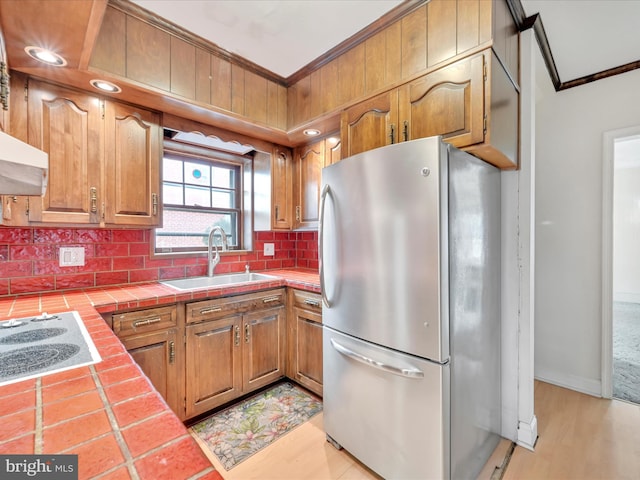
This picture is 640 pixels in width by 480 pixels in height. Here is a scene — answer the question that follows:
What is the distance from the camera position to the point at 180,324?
1851mm

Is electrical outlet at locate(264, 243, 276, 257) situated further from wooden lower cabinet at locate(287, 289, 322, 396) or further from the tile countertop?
the tile countertop

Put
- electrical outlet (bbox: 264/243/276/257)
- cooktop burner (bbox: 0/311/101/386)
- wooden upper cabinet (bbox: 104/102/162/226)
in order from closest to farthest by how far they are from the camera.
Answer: cooktop burner (bbox: 0/311/101/386)
wooden upper cabinet (bbox: 104/102/162/226)
electrical outlet (bbox: 264/243/276/257)

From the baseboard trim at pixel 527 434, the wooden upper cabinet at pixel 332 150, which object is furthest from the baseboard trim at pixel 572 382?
the wooden upper cabinet at pixel 332 150

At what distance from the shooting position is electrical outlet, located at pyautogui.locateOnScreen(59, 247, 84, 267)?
1855 mm

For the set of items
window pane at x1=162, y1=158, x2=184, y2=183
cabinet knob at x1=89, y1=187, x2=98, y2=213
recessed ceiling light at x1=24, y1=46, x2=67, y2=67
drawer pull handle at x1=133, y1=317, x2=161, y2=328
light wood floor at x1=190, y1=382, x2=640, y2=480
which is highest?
recessed ceiling light at x1=24, y1=46, x2=67, y2=67

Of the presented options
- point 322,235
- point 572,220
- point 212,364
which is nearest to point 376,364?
point 322,235

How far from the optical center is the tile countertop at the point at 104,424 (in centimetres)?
46

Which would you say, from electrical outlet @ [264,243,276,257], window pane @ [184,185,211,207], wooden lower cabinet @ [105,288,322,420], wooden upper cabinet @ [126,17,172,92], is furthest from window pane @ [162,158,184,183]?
wooden lower cabinet @ [105,288,322,420]

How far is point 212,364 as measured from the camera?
6.60ft

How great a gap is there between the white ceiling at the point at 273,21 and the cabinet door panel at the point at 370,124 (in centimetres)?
46

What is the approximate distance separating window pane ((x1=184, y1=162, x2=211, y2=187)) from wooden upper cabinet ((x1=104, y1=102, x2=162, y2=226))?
623 mm

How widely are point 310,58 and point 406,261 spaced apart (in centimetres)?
167

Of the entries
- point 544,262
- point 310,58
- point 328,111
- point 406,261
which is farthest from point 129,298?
point 544,262

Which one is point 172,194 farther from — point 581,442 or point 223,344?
point 581,442
